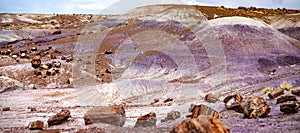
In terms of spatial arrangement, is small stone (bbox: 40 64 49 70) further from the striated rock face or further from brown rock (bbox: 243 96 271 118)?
the striated rock face

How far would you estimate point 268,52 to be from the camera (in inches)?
1021

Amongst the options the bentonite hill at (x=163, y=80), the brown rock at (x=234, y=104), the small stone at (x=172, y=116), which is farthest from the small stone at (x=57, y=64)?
the brown rock at (x=234, y=104)

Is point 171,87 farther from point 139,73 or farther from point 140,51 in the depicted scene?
point 140,51

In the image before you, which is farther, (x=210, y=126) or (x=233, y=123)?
(x=233, y=123)

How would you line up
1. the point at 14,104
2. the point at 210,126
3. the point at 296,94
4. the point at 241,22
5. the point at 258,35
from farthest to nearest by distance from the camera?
the point at 241,22 < the point at 258,35 < the point at 14,104 < the point at 296,94 < the point at 210,126

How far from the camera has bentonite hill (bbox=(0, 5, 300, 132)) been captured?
11047mm

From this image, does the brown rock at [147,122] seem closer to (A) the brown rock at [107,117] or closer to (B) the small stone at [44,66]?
(A) the brown rock at [107,117]

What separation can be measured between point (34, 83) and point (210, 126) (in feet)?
73.6

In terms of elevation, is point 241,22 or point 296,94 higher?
point 241,22

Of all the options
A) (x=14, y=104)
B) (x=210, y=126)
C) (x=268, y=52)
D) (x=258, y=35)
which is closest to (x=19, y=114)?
(x=14, y=104)

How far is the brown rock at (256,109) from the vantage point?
10342 mm

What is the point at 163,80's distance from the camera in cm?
2380

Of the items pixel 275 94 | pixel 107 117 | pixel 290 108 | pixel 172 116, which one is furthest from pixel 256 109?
pixel 107 117

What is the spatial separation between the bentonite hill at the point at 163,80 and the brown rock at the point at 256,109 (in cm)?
3
